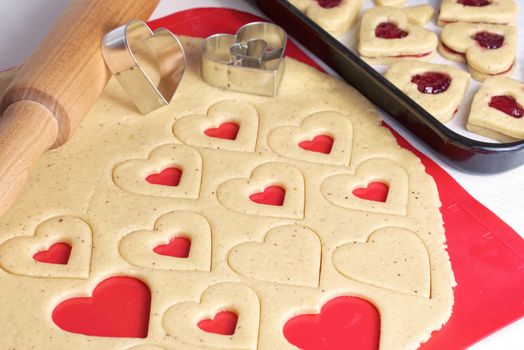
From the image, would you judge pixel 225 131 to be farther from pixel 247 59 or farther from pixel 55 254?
pixel 55 254

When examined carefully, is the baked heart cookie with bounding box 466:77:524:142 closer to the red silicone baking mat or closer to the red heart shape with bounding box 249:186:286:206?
the red silicone baking mat

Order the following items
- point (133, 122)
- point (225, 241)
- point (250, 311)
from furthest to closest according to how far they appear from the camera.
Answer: point (133, 122), point (225, 241), point (250, 311)

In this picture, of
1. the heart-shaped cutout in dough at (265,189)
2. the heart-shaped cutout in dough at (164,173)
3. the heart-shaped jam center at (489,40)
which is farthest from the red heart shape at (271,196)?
the heart-shaped jam center at (489,40)

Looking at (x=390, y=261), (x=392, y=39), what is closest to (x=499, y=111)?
(x=392, y=39)

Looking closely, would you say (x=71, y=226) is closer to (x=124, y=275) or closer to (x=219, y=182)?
(x=124, y=275)

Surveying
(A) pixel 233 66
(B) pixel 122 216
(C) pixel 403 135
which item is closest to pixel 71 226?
(B) pixel 122 216

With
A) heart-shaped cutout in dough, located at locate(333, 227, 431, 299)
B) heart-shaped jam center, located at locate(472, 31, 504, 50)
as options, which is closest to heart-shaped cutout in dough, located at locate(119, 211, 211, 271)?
heart-shaped cutout in dough, located at locate(333, 227, 431, 299)

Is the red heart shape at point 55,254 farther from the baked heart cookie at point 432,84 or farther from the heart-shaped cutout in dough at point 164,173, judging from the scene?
the baked heart cookie at point 432,84

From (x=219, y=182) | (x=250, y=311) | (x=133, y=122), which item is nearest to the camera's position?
(x=250, y=311)
